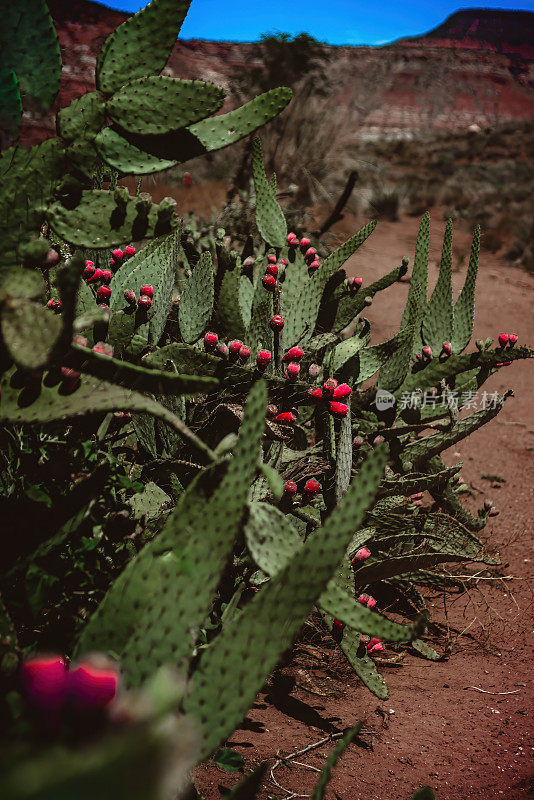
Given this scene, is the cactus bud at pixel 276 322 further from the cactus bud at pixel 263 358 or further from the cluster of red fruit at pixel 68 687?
the cluster of red fruit at pixel 68 687

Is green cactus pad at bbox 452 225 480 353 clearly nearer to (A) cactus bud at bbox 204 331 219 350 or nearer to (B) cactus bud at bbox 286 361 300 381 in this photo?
(B) cactus bud at bbox 286 361 300 381

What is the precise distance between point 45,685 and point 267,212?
2606 millimetres

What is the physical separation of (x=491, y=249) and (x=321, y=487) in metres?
12.5

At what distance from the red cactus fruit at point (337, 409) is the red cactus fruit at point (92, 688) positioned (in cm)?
156

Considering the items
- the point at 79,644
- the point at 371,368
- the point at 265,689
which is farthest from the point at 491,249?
the point at 79,644

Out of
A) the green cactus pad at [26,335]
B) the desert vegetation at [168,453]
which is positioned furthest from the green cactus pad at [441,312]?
the green cactus pad at [26,335]

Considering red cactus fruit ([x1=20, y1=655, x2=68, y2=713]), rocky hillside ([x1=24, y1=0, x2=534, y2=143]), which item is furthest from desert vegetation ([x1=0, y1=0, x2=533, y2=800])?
rocky hillside ([x1=24, y1=0, x2=534, y2=143])

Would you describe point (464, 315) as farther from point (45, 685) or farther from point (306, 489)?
point (45, 685)

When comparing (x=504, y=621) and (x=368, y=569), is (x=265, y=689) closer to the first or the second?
(x=368, y=569)

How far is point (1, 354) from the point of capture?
51.3 inches

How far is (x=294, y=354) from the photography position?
2.40m

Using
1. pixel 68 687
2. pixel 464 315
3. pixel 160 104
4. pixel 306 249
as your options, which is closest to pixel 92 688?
pixel 68 687

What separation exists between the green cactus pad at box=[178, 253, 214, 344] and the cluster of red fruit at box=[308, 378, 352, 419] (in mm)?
669

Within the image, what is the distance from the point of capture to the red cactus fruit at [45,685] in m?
0.75
